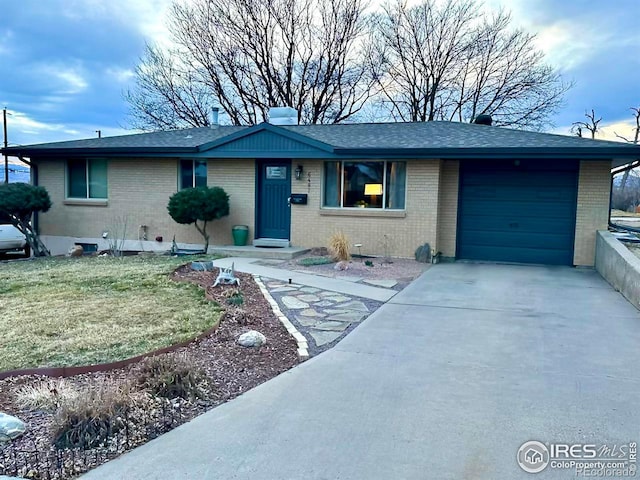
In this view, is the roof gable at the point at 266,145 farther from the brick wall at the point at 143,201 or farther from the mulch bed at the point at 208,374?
the mulch bed at the point at 208,374

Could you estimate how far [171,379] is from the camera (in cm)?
385

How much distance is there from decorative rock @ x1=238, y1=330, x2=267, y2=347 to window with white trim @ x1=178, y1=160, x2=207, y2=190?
8.87 meters

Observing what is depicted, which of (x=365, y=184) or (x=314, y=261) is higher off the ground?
(x=365, y=184)

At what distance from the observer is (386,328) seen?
5844 mm

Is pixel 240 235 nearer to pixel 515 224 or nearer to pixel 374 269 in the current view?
pixel 374 269

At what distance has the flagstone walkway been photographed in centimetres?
556

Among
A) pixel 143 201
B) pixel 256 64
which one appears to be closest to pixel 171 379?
pixel 143 201

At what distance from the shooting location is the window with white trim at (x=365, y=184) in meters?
11.8

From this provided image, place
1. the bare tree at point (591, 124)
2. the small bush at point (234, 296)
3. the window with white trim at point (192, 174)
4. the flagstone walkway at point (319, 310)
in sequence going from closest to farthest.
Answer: the flagstone walkway at point (319, 310) < the small bush at point (234, 296) < the window with white trim at point (192, 174) < the bare tree at point (591, 124)

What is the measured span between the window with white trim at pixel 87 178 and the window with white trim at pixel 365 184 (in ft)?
21.3

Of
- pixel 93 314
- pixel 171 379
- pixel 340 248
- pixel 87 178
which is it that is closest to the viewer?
pixel 171 379

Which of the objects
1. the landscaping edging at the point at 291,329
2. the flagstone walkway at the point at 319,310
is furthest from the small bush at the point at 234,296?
the flagstone walkway at the point at 319,310

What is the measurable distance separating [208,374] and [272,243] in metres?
8.45

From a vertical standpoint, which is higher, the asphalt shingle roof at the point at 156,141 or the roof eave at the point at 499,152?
the asphalt shingle roof at the point at 156,141
